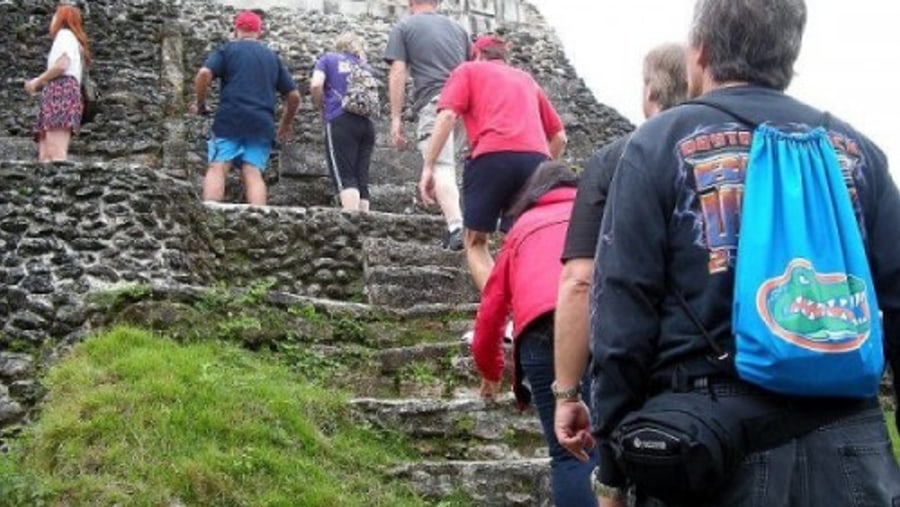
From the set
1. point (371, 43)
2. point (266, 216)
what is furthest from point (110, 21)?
point (266, 216)

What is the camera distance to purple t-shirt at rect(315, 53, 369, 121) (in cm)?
1008

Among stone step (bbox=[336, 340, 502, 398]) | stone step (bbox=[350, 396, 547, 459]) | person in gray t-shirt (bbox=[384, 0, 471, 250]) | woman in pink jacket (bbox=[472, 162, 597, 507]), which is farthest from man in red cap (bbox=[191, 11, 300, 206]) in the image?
woman in pink jacket (bbox=[472, 162, 597, 507])

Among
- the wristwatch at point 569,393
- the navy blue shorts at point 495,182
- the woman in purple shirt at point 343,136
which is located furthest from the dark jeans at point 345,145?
the wristwatch at point 569,393

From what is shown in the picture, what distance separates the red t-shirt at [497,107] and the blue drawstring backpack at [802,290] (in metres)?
4.04

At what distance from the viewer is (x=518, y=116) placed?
23.5 feet

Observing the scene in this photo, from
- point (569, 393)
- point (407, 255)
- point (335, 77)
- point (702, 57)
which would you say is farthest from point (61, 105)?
point (702, 57)

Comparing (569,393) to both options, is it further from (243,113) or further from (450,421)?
(243,113)

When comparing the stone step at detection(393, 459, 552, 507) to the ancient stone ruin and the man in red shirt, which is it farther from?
the man in red shirt

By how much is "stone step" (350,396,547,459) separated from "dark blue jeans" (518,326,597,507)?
1775 mm

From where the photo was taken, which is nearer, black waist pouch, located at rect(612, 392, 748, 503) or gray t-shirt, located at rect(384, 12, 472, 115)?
black waist pouch, located at rect(612, 392, 748, 503)

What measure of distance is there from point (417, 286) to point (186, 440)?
130 inches

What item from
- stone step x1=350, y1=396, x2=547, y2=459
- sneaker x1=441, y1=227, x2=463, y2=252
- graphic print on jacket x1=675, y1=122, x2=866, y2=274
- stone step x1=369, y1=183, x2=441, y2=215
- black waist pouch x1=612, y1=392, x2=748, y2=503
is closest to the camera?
black waist pouch x1=612, y1=392, x2=748, y2=503

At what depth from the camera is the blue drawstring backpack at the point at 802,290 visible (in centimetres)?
287

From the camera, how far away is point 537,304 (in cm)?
467
